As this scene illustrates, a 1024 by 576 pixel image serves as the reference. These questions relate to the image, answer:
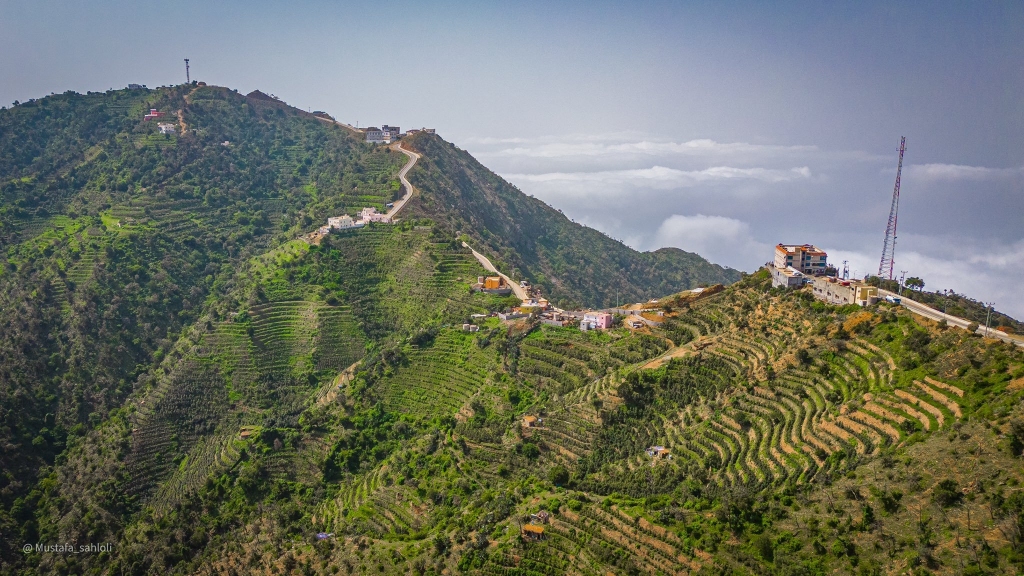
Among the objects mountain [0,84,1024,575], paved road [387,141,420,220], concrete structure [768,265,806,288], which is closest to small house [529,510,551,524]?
mountain [0,84,1024,575]

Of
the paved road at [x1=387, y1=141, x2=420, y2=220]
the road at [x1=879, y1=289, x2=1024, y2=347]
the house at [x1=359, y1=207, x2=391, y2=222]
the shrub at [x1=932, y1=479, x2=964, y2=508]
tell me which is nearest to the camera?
the shrub at [x1=932, y1=479, x2=964, y2=508]

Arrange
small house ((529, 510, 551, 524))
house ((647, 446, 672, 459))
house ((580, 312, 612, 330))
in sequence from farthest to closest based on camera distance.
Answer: house ((580, 312, 612, 330)) → house ((647, 446, 672, 459)) → small house ((529, 510, 551, 524))

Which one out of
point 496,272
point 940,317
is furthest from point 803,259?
point 496,272

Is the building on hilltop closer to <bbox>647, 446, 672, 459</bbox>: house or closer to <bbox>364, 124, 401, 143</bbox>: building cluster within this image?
<bbox>364, 124, 401, 143</bbox>: building cluster

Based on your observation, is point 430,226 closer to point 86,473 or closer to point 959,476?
point 86,473

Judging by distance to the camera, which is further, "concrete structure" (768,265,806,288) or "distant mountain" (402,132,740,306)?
"distant mountain" (402,132,740,306)

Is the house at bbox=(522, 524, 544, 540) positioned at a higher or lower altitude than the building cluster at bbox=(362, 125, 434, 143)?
lower

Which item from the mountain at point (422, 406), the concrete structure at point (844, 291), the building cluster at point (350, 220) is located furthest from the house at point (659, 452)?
the building cluster at point (350, 220)
